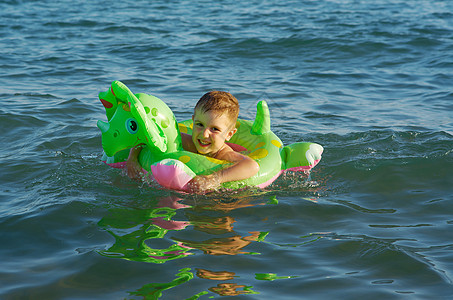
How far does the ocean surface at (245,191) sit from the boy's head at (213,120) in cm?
48

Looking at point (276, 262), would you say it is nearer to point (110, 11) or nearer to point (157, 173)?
point (157, 173)

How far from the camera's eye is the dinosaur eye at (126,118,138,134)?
4867 millimetres

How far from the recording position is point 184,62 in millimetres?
11273

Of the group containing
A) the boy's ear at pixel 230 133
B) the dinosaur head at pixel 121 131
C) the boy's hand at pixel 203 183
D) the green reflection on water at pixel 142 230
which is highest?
the dinosaur head at pixel 121 131

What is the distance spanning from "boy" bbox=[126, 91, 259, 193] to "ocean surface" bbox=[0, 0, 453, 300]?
0.61ft

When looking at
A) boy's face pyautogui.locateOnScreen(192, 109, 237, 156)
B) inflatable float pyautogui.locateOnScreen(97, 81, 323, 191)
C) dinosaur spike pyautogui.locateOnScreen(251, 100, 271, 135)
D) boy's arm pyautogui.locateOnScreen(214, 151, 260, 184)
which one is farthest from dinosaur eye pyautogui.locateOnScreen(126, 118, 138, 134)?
dinosaur spike pyautogui.locateOnScreen(251, 100, 271, 135)

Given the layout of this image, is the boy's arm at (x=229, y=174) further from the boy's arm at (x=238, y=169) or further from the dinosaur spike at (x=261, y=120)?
the dinosaur spike at (x=261, y=120)

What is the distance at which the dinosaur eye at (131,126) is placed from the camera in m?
4.87

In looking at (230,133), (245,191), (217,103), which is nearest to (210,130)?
(217,103)

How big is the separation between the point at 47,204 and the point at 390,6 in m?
15.5

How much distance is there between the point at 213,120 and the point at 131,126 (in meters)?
0.74

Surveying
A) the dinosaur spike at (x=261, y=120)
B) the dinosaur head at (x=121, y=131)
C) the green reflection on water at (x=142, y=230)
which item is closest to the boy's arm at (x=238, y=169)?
the green reflection on water at (x=142, y=230)

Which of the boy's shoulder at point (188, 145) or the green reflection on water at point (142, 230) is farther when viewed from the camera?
the boy's shoulder at point (188, 145)

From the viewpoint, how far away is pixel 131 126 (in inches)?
192
